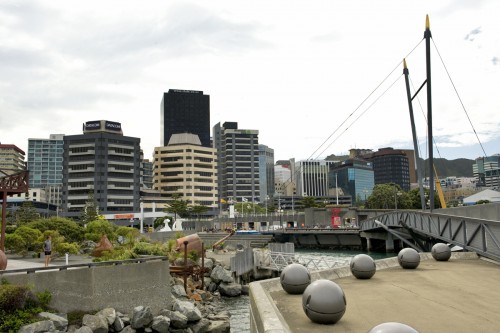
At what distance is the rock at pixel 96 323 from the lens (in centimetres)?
2068

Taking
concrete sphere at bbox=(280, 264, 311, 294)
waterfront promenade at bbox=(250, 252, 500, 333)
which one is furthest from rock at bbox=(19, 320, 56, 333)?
concrete sphere at bbox=(280, 264, 311, 294)

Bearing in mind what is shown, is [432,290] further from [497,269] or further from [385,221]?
[385,221]

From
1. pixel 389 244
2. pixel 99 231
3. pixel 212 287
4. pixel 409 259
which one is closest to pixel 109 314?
pixel 409 259

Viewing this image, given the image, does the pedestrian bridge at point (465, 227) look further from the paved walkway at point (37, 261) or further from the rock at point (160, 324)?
the paved walkway at point (37, 261)

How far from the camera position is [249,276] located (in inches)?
1718

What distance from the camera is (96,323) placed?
21.0 meters

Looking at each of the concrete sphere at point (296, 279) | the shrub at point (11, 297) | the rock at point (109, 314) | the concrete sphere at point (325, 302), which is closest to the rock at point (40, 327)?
the shrub at point (11, 297)

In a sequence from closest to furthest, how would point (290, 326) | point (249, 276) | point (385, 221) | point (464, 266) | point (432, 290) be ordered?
point (290, 326) < point (432, 290) < point (464, 266) < point (249, 276) < point (385, 221)

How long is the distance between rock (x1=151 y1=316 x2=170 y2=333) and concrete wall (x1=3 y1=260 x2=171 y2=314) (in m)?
1.92

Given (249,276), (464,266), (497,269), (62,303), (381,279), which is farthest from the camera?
(249,276)

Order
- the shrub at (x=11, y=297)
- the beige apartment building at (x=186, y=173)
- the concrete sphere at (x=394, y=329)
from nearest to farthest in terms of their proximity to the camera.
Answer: the concrete sphere at (x=394, y=329) < the shrub at (x=11, y=297) < the beige apartment building at (x=186, y=173)

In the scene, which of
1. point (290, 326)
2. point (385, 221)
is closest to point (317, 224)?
point (385, 221)

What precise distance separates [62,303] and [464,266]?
20.3 metres

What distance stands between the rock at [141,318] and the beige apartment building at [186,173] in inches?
5474
